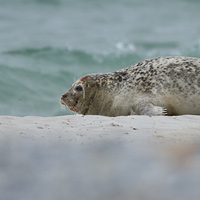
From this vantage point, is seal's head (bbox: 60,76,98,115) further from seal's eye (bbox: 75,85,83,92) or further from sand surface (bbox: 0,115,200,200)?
sand surface (bbox: 0,115,200,200)

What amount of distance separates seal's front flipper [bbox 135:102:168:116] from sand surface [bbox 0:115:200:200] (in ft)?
5.37

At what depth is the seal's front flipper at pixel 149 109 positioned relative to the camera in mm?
5091

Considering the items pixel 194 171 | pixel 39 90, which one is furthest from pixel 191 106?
pixel 39 90

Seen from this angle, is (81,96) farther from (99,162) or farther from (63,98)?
(99,162)

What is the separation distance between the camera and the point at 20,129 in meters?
3.33

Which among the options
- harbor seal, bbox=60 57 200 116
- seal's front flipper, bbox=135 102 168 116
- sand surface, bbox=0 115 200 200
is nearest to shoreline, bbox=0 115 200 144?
sand surface, bbox=0 115 200 200

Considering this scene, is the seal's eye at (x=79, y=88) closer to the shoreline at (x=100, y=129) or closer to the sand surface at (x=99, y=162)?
the shoreline at (x=100, y=129)

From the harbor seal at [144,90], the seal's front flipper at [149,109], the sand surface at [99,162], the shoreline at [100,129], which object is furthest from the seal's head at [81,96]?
the sand surface at [99,162]

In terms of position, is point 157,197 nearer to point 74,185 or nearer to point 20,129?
point 74,185

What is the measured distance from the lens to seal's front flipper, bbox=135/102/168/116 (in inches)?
200

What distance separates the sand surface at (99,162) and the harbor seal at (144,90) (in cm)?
200

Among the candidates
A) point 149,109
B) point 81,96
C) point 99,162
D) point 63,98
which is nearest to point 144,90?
point 149,109

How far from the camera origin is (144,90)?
562 centimetres

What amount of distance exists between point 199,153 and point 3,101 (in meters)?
23.3
